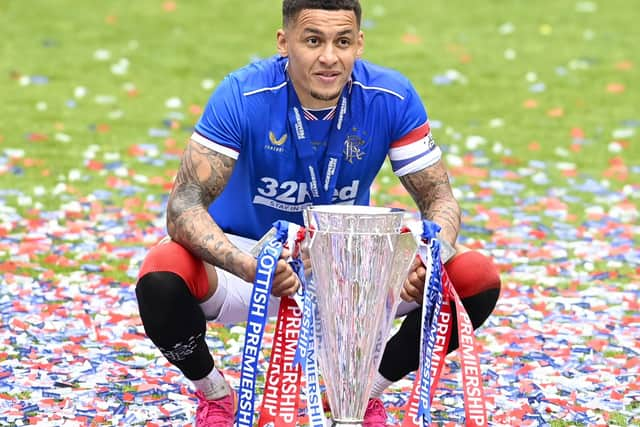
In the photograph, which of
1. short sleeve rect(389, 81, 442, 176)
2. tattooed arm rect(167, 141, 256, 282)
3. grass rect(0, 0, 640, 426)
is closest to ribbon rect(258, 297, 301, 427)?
tattooed arm rect(167, 141, 256, 282)

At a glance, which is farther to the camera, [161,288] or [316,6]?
[316,6]

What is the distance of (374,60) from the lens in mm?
13094

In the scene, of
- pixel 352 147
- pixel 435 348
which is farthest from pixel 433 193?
pixel 435 348

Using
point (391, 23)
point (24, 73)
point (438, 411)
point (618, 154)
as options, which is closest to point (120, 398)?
point (438, 411)

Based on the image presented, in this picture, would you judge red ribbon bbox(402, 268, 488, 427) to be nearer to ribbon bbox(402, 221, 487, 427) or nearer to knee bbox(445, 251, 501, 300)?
ribbon bbox(402, 221, 487, 427)

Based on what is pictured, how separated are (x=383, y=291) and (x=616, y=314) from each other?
2662mm

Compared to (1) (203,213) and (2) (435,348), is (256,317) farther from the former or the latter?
(2) (435,348)

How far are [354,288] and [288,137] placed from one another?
0.91m

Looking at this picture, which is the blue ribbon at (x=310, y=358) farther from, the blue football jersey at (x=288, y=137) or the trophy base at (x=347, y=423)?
the blue football jersey at (x=288, y=137)

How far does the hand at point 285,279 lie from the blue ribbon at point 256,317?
0.04 meters

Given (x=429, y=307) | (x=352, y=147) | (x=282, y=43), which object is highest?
(x=282, y=43)

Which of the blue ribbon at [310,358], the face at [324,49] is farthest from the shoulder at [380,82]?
the blue ribbon at [310,358]

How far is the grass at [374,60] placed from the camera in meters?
9.32

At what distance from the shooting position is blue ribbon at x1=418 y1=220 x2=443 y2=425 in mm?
4293
